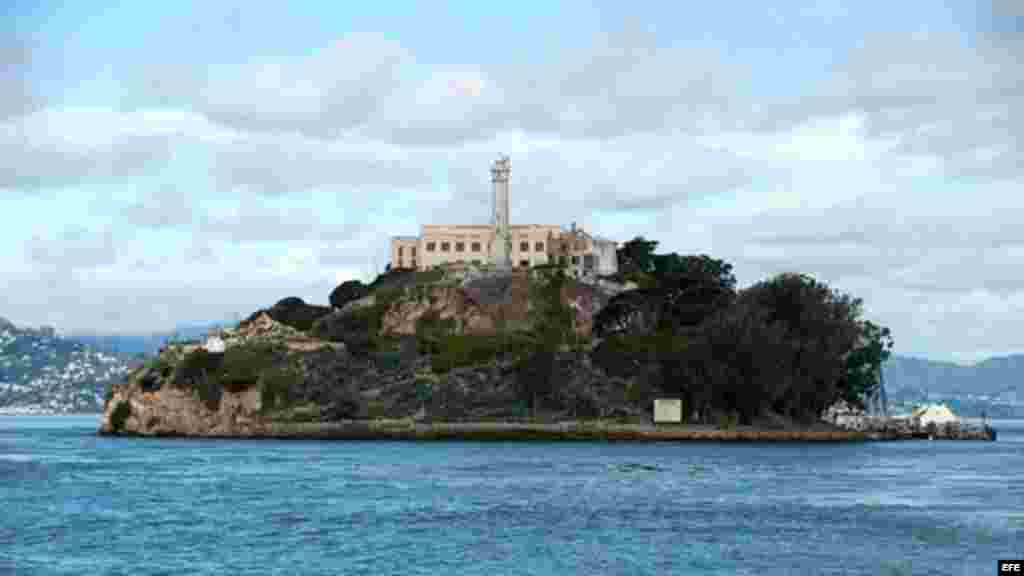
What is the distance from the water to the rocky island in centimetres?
3306

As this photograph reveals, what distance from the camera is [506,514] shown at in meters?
83.1

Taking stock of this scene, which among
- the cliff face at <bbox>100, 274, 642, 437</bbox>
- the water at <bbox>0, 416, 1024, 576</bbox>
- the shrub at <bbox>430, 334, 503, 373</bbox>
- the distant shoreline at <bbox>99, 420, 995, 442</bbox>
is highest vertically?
the shrub at <bbox>430, 334, 503, 373</bbox>

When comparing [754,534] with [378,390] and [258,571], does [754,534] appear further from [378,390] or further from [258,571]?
[378,390]

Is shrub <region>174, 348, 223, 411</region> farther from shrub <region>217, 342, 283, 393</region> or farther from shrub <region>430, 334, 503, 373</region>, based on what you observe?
shrub <region>430, 334, 503, 373</region>

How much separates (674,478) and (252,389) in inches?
3298

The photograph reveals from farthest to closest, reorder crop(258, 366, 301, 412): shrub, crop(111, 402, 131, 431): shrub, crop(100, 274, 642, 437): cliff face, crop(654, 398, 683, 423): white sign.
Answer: crop(111, 402, 131, 431): shrub, crop(258, 366, 301, 412): shrub, crop(100, 274, 642, 437): cliff face, crop(654, 398, 683, 423): white sign

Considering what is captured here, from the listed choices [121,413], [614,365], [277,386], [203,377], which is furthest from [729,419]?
[121,413]

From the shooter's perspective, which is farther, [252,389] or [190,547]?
[252,389]

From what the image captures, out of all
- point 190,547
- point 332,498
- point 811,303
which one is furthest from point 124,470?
point 811,303

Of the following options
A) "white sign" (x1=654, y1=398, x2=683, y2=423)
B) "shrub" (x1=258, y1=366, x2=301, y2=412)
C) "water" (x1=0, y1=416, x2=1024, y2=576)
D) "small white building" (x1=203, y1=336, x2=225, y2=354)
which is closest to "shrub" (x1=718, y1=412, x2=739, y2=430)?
"white sign" (x1=654, y1=398, x2=683, y2=423)

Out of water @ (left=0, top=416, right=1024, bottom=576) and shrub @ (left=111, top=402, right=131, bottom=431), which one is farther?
shrub @ (left=111, top=402, right=131, bottom=431)

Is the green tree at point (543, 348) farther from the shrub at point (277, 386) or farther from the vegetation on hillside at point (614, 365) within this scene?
the shrub at point (277, 386)

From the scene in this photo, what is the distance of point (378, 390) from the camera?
18338cm

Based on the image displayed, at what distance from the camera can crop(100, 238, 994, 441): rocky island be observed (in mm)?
172750
